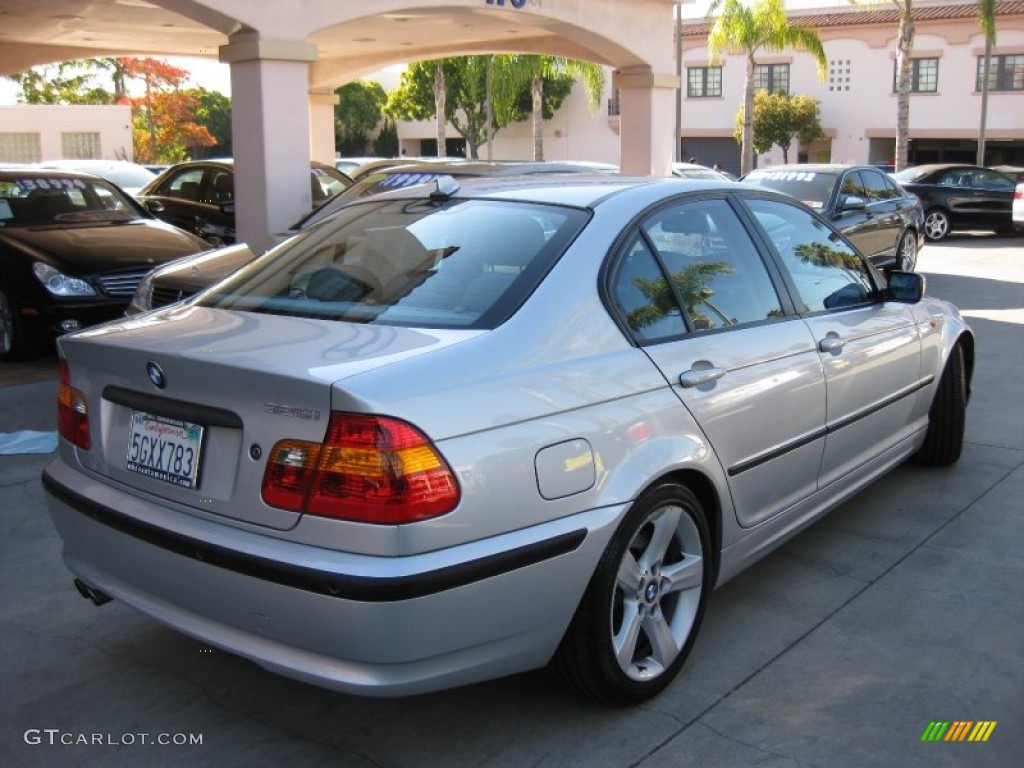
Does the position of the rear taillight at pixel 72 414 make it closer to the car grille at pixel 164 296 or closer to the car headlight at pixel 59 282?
the car grille at pixel 164 296

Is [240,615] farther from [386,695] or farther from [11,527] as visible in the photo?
[11,527]

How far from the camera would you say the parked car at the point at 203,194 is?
1297 cm

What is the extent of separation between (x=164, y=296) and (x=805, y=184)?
28.1ft

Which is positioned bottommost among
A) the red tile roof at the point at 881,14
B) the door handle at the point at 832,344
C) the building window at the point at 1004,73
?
the door handle at the point at 832,344

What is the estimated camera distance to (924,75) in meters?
38.7

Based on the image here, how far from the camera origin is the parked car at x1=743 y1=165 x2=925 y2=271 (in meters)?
12.5

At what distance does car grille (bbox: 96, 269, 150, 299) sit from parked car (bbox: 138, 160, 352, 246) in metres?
3.97

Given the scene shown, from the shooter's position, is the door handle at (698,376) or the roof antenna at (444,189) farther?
the roof antenna at (444,189)

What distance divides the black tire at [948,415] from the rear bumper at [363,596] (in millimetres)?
3152

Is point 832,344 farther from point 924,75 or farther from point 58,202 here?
point 924,75

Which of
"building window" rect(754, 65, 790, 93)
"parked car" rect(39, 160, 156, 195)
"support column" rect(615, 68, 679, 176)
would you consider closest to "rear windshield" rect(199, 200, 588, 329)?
"support column" rect(615, 68, 679, 176)

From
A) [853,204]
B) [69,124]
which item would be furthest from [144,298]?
[69,124]

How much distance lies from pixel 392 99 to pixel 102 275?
4027 cm

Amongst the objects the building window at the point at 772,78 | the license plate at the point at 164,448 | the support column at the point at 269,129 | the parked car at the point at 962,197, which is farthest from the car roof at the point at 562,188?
the building window at the point at 772,78
